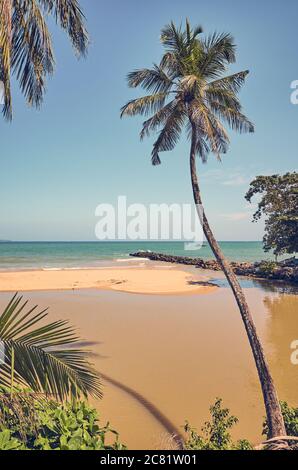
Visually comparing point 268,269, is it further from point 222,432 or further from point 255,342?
A: point 222,432

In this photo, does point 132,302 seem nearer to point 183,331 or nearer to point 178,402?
point 183,331

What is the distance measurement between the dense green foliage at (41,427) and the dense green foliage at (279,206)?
87.8ft

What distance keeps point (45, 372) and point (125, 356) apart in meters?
7.45

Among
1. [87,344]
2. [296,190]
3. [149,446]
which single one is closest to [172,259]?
[296,190]

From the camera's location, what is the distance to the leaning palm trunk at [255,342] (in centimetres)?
561

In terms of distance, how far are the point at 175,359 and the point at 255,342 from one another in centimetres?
413

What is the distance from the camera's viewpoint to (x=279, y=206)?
28.6 metres

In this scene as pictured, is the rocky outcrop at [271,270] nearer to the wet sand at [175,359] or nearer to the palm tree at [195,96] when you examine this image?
the wet sand at [175,359]

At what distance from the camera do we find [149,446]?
19.0ft

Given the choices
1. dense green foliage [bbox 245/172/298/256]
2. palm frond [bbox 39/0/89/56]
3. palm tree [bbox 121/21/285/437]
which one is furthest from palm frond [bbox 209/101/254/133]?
dense green foliage [bbox 245/172/298/256]

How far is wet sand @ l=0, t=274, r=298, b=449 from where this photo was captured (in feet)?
22.3

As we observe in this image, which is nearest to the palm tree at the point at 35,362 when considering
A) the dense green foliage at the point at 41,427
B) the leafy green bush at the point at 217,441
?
the dense green foliage at the point at 41,427

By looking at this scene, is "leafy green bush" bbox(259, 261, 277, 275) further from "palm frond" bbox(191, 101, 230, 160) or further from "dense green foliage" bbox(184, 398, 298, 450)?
"dense green foliage" bbox(184, 398, 298, 450)

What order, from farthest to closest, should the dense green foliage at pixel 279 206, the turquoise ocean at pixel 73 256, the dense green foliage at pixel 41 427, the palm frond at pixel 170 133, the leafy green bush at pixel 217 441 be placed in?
the turquoise ocean at pixel 73 256
the dense green foliage at pixel 279 206
the palm frond at pixel 170 133
the leafy green bush at pixel 217 441
the dense green foliage at pixel 41 427
